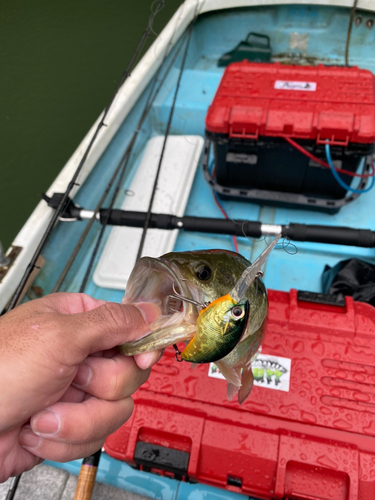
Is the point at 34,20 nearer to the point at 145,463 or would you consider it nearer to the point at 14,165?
the point at 14,165

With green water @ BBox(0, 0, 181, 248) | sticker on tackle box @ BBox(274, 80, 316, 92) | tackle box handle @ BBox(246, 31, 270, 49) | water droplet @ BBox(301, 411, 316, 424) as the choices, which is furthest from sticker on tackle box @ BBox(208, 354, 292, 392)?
tackle box handle @ BBox(246, 31, 270, 49)

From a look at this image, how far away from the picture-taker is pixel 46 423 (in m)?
0.86

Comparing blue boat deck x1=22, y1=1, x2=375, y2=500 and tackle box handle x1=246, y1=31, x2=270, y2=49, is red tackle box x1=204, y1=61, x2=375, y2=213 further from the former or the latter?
tackle box handle x1=246, y1=31, x2=270, y2=49

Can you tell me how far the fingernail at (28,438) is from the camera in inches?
35.5

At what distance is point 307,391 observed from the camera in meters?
1.48

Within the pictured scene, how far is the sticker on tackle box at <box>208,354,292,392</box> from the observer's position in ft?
4.99

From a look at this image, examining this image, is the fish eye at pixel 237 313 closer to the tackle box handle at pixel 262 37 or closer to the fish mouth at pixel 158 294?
the fish mouth at pixel 158 294

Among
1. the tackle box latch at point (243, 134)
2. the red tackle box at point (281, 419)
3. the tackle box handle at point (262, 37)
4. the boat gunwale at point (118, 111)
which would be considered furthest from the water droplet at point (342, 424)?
the tackle box handle at point (262, 37)

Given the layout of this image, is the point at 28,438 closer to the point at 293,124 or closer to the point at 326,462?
the point at 326,462

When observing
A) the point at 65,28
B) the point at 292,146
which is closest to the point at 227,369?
the point at 292,146

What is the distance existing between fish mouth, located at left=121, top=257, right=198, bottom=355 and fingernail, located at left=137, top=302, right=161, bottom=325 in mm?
14

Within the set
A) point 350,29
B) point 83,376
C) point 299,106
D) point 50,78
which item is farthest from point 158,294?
point 50,78

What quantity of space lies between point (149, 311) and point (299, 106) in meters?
1.95

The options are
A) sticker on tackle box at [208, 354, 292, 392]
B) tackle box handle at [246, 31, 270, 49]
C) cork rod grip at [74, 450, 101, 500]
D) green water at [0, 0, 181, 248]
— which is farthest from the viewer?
tackle box handle at [246, 31, 270, 49]
